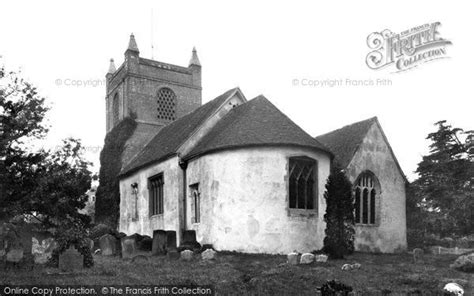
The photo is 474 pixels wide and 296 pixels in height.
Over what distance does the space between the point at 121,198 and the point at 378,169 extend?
1712 centimetres

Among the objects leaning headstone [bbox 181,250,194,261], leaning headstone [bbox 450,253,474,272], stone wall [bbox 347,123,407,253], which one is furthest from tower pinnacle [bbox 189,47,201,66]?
leaning headstone [bbox 450,253,474,272]

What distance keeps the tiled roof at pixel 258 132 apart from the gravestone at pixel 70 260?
918 centimetres

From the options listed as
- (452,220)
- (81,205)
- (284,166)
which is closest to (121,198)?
(81,205)

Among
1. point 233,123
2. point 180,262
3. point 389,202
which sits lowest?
→ point 180,262

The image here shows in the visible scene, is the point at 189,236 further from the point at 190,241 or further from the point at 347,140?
the point at 347,140

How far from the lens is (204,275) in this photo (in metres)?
14.8

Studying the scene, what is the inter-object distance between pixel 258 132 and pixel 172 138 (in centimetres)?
889

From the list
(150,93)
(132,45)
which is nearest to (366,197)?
(150,93)

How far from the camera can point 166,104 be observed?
1591 inches

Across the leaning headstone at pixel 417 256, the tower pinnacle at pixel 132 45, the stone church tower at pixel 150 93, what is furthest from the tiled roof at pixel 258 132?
the tower pinnacle at pixel 132 45

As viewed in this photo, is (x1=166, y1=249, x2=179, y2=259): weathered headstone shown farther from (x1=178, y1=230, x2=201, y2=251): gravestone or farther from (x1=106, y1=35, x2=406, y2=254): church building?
(x1=106, y1=35, x2=406, y2=254): church building

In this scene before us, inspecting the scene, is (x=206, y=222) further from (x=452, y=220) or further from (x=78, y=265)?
(x=452, y=220)

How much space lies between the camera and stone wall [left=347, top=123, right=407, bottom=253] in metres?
26.7

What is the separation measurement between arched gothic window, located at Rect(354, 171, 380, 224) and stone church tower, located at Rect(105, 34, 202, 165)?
1721 cm
